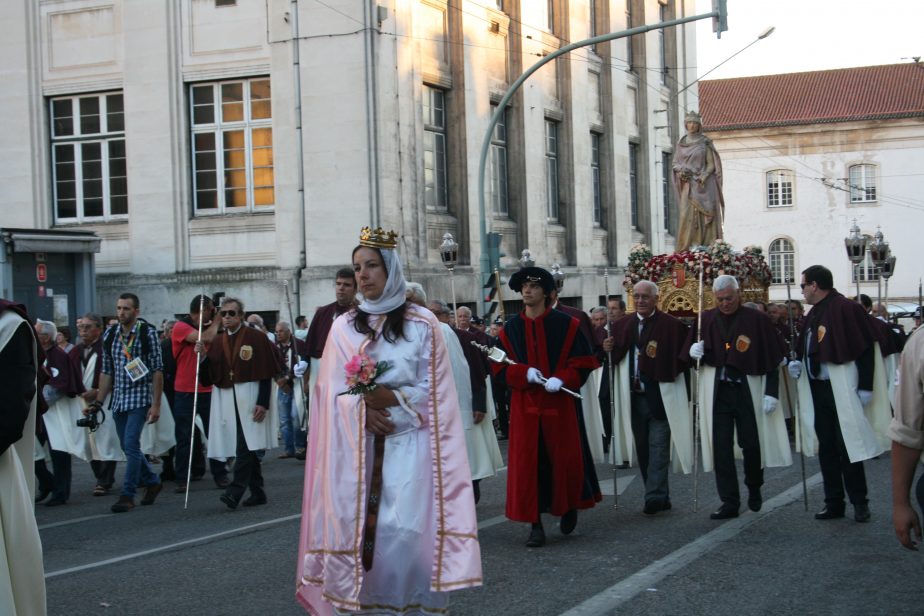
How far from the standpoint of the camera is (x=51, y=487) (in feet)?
A: 44.1

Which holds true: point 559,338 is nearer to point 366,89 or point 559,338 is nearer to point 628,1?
point 366,89

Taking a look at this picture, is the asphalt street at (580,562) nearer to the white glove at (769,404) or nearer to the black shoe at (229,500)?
the black shoe at (229,500)

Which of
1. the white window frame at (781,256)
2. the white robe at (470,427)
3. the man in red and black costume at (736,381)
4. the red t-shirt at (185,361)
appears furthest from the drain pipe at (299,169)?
the white window frame at (781,256)

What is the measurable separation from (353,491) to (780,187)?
65747 mm

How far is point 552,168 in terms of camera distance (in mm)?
32938

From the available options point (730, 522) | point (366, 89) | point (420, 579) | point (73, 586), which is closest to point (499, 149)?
point (366, 89)

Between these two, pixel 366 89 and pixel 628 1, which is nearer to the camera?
pixel 366 89

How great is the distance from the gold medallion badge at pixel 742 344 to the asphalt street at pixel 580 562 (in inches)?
52.6

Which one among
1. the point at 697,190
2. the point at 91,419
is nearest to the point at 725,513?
the point at 91,419

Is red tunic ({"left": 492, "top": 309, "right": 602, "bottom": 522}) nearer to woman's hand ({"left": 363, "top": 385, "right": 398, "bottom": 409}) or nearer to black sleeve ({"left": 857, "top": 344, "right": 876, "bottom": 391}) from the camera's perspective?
black sleeve ({"left": 857, "top": 344, "right": 876, "bottom": 391})

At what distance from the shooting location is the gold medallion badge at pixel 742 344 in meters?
10.7

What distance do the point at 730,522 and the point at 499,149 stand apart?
2108 centimetres

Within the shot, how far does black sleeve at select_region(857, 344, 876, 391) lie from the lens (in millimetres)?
10250

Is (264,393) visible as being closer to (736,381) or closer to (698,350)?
(698,350)
